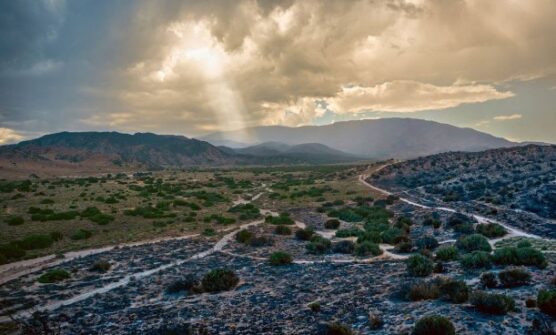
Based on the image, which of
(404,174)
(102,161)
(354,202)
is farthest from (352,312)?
(102,161)

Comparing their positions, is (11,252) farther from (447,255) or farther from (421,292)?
(447,255)

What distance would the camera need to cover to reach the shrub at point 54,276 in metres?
20.1

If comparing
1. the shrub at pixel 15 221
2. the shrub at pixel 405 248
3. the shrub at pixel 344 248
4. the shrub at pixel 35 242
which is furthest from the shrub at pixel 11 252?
the shrub at pixel 405 248

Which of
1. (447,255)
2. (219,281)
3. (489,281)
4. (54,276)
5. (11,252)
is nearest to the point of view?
(489,281)

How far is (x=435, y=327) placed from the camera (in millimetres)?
10422

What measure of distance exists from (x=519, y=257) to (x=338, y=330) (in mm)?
10723

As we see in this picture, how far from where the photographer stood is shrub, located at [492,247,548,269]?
55.4ft

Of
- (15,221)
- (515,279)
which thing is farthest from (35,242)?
(515,279)

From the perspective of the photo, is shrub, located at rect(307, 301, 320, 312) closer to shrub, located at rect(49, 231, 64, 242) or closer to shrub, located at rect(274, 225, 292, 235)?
shrub, located at rect(274, 225, 292, 235)

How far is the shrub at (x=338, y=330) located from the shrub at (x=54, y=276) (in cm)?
1560

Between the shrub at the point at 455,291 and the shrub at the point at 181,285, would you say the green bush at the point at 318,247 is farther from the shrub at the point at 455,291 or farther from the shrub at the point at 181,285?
the shrub at the point at 455,291

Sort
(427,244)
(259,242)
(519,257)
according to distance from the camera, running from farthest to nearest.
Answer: (259,242), (427,244), (519,257)

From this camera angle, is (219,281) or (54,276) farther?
(54,276)

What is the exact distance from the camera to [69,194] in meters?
53.4
